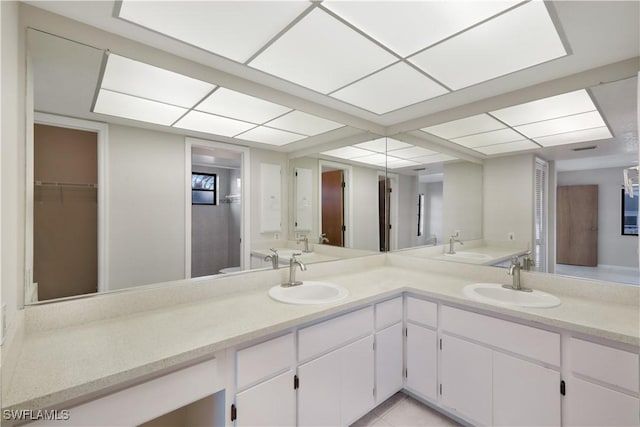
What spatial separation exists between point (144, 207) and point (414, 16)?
1683 mm

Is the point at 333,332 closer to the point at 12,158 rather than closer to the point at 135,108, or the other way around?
the point at 12,158

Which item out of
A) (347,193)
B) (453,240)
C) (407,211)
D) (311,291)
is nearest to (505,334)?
(453,240)

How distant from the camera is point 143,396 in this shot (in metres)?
0.98

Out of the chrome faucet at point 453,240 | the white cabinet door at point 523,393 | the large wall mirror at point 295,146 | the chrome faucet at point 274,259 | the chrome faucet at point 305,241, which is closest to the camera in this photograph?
the large wall mirror at point 295,146

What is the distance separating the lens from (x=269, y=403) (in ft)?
4.29

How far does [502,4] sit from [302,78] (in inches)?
44.2

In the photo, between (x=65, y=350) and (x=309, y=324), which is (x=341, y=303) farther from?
(x=65, y=350)

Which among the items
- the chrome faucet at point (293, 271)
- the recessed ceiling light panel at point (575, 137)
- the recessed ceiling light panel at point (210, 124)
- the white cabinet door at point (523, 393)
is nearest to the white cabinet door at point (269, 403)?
the chrome faucet at point (293, 271)

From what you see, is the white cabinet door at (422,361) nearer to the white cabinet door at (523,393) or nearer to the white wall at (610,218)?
the white cabinet door at (523,393)

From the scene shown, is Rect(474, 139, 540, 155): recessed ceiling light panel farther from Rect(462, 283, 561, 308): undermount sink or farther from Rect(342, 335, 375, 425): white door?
Rect(342, 335, 375, 425): white door

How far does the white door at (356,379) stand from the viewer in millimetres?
1649

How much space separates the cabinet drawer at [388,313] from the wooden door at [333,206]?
79cm

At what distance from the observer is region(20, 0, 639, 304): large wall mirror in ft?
4.22

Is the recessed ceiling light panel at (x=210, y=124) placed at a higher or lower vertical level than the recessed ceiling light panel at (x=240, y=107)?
lower
